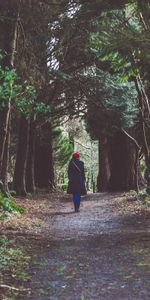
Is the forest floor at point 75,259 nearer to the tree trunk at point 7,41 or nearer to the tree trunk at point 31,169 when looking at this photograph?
the tree trunk at point 7,41

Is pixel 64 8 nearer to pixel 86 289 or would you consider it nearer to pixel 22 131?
pixel 86 289

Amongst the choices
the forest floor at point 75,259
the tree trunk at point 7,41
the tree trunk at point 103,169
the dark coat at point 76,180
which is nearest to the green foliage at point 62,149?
the tree trunk at point 103,169

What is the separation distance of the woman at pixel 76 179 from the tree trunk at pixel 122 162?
7764 mm

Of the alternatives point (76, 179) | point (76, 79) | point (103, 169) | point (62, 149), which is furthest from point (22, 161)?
point (62, 149)

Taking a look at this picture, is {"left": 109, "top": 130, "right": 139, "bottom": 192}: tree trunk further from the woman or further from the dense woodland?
the woman

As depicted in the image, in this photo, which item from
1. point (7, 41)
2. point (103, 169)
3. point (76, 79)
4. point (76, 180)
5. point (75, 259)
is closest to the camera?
point (75, 259)

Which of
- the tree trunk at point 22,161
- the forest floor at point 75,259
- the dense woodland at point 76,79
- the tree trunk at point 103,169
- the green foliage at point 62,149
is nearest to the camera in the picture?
the forest floor at point 75,259

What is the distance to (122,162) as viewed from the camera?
22.1m

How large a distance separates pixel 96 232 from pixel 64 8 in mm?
4721

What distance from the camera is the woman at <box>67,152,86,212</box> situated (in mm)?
→ 13250

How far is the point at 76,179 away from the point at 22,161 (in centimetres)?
616

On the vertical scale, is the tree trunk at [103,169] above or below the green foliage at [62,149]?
below

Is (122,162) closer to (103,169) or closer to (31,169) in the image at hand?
(31,169)

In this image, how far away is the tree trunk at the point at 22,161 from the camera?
1873 centimetres
